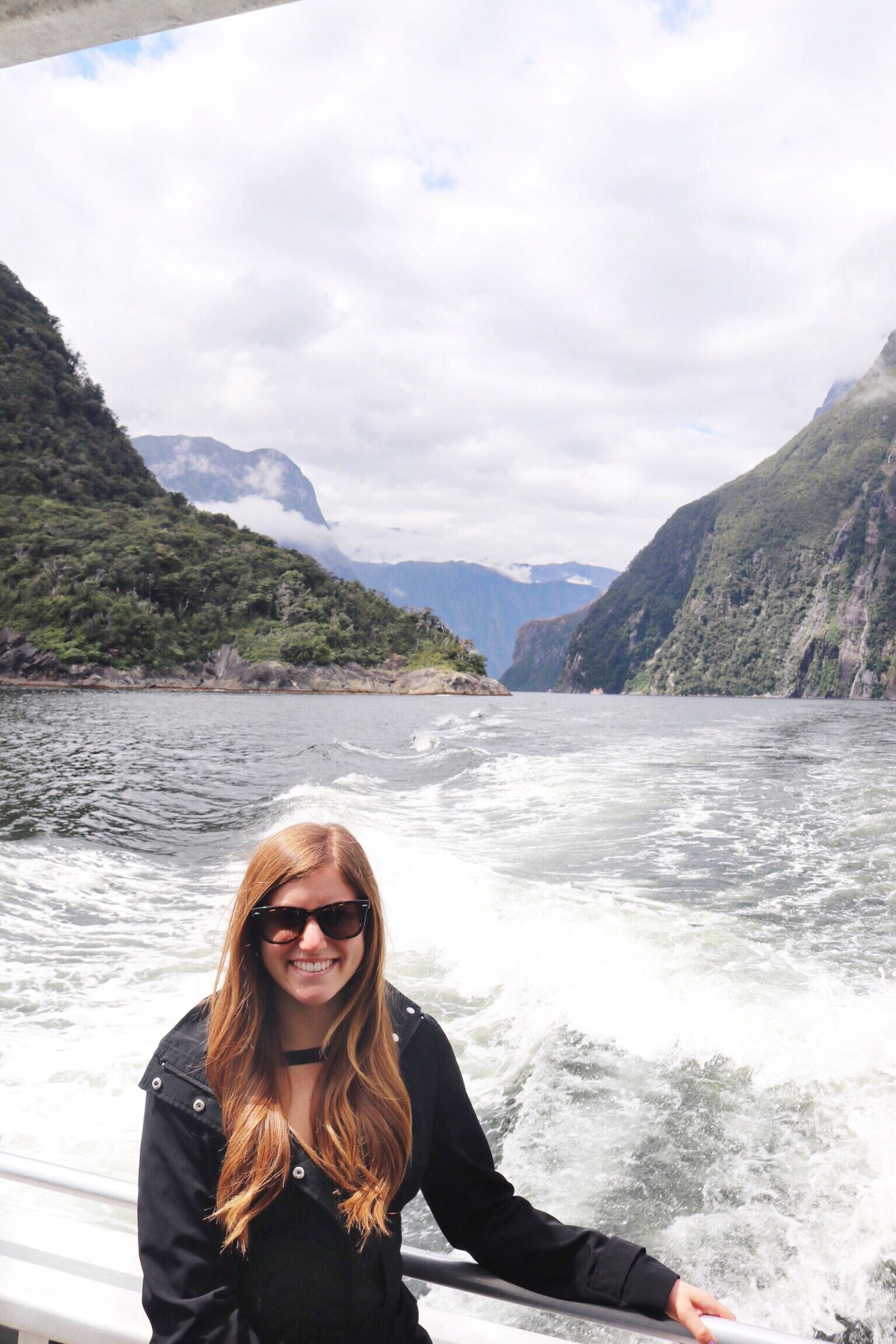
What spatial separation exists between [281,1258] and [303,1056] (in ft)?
0.70

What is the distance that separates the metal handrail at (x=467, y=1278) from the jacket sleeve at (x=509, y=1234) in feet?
0.06

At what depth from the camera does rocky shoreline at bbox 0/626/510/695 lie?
5525cm

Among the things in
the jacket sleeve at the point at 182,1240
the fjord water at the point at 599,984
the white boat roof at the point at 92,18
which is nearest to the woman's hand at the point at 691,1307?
the jacket sleeve at the point at 182,1240

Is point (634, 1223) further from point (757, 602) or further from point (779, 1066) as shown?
point (757, 602)

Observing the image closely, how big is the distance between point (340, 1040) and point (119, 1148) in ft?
9.29

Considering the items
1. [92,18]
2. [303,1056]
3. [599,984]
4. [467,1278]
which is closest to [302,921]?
[303,1056]

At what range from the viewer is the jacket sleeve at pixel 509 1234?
100 cm

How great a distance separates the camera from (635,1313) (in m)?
0.99

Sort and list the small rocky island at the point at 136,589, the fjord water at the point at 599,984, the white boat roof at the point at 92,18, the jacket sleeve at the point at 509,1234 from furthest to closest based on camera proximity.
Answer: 1. the small rocky island at the point at 136,589
2. the fjord water at the point at 599,984
3. the white boat roof at the point at 92,18
4. the jacket sleeve at the point at 509,1234

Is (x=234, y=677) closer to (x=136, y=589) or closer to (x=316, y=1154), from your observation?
(x=136, y=589)

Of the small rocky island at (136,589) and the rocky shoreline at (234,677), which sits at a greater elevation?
the small rocky island at (136,589)

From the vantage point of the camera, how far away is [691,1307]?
94 cm

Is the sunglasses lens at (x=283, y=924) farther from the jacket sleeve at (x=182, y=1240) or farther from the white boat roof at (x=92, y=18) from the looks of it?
the white boat roof at (x=92, y=18)

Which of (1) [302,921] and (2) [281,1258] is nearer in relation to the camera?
(2) [281,1258]
